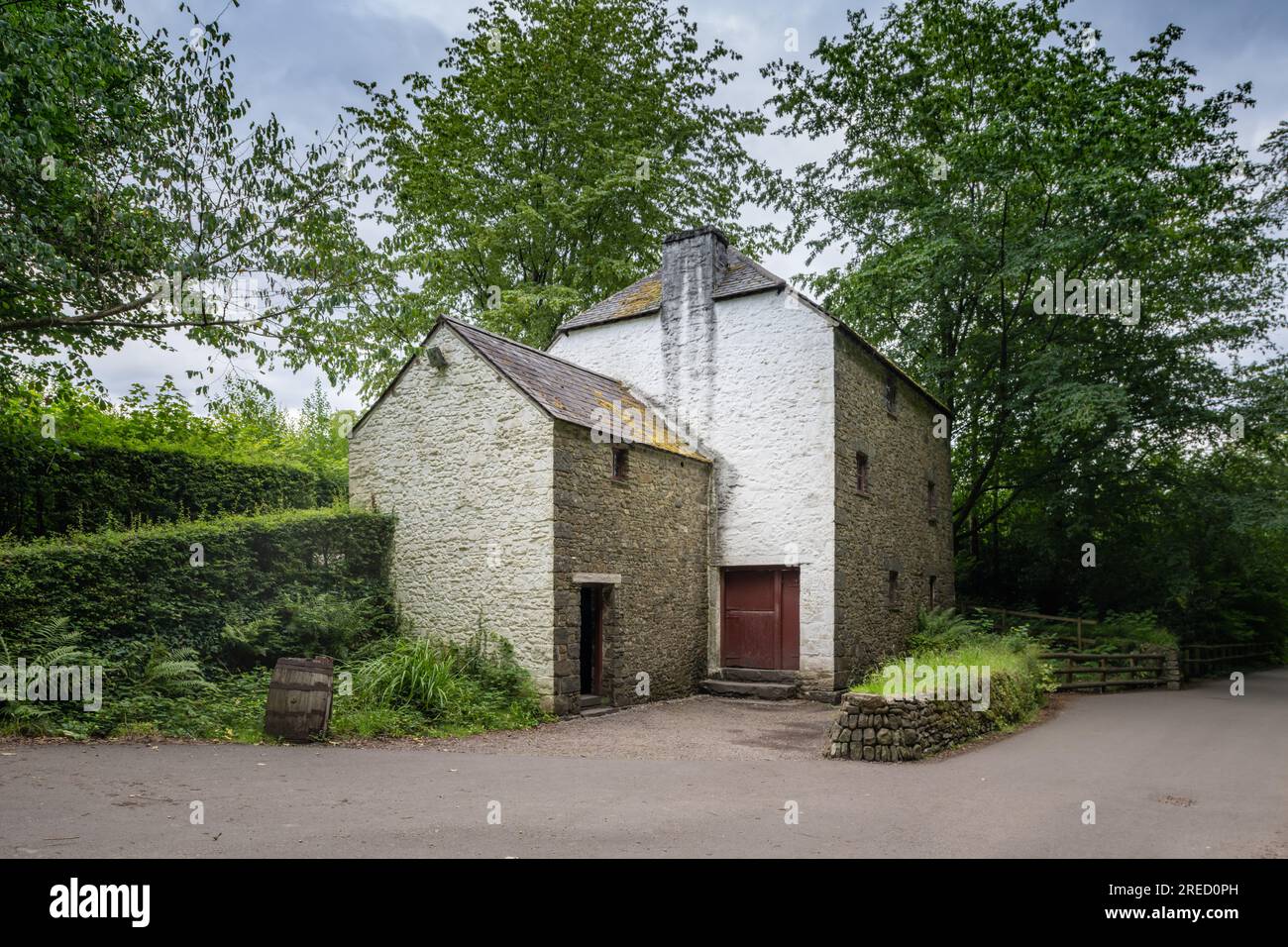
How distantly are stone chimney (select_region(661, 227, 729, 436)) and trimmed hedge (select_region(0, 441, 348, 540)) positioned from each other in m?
8.07

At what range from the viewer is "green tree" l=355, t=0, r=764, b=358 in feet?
72.9

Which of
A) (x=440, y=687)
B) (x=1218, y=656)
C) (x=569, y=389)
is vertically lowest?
(x=1218, y=656)

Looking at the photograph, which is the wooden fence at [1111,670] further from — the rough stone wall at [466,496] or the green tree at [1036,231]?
the rough stone wall at [466,496]

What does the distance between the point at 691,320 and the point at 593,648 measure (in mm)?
7392

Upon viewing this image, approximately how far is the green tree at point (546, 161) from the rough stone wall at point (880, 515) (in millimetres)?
8166

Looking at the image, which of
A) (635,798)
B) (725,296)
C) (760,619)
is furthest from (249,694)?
(725,296)

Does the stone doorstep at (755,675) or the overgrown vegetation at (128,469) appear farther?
the stone doorstep at (755,675)

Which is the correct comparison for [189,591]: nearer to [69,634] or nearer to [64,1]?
[69,634]

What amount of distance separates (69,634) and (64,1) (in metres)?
8.88

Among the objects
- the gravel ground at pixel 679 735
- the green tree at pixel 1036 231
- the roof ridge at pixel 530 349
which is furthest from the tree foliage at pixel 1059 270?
the gravel ground at pixel 679 735

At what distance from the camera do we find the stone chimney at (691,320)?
17.3 meters

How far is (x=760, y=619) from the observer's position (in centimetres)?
1636

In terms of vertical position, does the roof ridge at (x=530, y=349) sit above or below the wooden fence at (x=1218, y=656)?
above

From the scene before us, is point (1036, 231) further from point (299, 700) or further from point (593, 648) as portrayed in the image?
→ point (299, 700)
